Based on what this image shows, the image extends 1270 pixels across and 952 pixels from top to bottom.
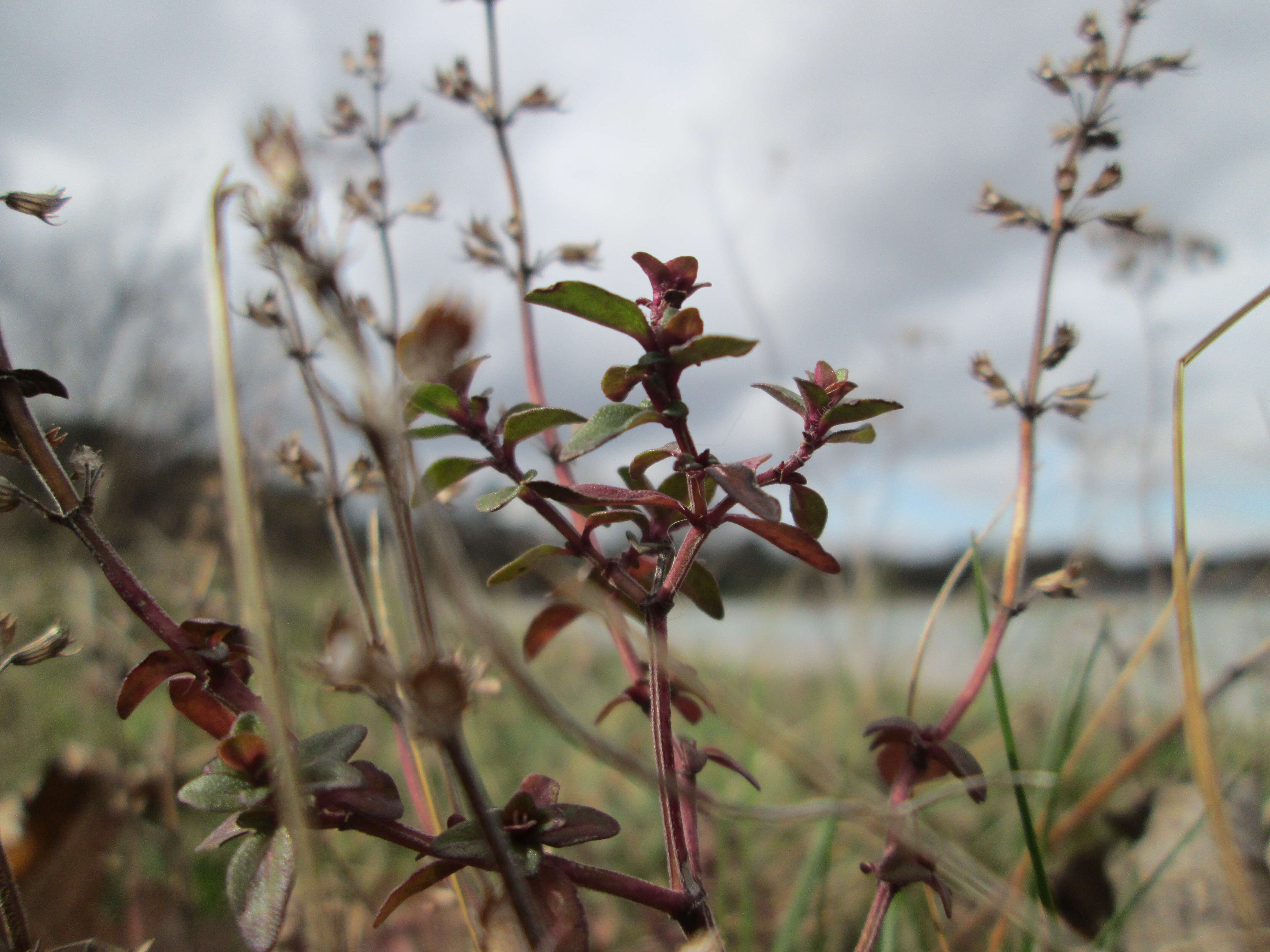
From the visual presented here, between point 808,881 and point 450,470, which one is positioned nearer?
point 450,470

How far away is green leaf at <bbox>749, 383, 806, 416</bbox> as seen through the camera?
1.72 feet

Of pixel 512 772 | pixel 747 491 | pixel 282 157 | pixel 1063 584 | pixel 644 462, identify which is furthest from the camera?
pixel 512 772

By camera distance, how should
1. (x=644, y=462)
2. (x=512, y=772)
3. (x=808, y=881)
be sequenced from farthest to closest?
(x=512, y=772) < (x=808, y=881) < (x=644, y=462)

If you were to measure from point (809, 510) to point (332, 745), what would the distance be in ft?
1.19

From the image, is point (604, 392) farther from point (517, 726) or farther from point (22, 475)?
point (22, 475)

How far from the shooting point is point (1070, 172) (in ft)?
2.40

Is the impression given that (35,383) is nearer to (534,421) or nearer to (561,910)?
(534,421)

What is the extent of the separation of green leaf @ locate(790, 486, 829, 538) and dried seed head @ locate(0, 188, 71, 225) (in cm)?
Answer: 53

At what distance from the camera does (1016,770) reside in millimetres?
647

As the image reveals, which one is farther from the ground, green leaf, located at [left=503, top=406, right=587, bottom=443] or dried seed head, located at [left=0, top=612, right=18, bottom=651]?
green leaf, located at [left=503, top=406, right=587, bottom=443]

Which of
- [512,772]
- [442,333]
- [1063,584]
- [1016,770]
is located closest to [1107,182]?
[1063,584]

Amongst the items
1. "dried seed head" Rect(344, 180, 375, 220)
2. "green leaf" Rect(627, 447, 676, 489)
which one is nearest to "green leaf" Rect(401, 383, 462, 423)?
"green leaf" Rect(627, 447, 676, 489)

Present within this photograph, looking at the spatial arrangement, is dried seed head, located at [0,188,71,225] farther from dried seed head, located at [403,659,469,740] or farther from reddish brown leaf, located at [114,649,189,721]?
dried seed head, located at [403,659,469,740]

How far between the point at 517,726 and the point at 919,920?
1.30 meters
